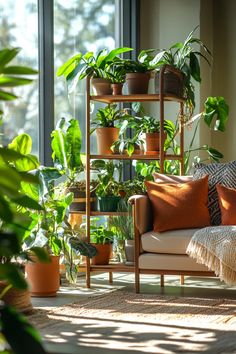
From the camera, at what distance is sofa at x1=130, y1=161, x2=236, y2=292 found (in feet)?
15.4

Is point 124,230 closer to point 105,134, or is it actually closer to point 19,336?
point 105,134

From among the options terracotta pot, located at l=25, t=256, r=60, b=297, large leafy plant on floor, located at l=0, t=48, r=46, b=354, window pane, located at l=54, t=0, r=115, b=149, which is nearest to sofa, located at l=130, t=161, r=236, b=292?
terracotta pot, located at l=25, t=256, r=60, b=297

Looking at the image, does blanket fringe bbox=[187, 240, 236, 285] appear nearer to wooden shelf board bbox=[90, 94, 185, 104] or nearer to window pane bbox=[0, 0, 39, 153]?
wooden shelf board bbox=[90, 94, 185, 104]

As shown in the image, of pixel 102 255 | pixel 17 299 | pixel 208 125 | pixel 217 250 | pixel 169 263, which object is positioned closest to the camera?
pixel 17 299

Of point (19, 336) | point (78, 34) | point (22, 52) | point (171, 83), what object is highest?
point (78, 34)

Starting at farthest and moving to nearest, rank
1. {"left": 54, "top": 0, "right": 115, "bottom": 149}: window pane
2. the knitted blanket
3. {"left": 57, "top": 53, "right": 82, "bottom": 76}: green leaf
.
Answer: {"left": 54, "top": 0, "right": 115, "bottom": 149}: window pane, {"left": 57, "top": 53, "right": 82, "bottom": 76}: green leaf, the knitted blanket

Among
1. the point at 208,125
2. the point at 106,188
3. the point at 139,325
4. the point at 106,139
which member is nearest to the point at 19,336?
the point at 139,325

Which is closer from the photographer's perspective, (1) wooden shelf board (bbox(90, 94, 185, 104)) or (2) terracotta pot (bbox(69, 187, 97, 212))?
(1) wooden shelf board (bbox(90, 94, 185, 104))

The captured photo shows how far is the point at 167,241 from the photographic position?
471cm

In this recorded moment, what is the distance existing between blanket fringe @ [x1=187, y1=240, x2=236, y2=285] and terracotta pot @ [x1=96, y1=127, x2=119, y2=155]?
1.16 metres

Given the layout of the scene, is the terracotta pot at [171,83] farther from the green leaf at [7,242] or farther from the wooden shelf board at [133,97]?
the green leaf at [7,242]

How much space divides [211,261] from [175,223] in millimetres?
472

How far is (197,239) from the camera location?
15.0ft

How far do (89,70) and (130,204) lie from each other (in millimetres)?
993
